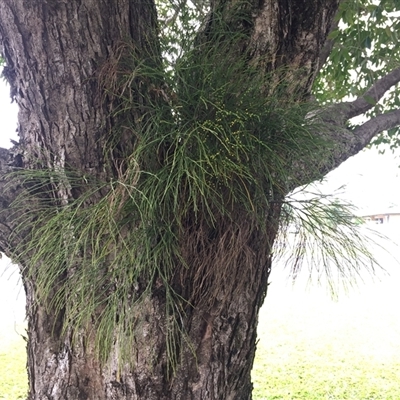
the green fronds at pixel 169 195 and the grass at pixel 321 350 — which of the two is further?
the grass at pixel 321 350

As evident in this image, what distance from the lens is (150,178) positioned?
0.57 m

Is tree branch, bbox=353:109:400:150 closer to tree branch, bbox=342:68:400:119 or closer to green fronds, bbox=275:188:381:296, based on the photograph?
tree branch, bbox=342:68:400:119

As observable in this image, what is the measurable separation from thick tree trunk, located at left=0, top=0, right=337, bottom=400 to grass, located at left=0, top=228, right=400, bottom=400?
3.89ft

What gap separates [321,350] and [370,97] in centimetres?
229

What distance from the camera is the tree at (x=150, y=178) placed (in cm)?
58

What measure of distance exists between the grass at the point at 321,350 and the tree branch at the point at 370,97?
34.8 inches

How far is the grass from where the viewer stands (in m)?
2.45

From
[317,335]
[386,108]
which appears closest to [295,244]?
[386,108]

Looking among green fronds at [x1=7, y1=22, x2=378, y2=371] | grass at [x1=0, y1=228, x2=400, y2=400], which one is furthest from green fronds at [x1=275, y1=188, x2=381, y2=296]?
grass at [x1=0, y1=228, x2=400, y2=400]

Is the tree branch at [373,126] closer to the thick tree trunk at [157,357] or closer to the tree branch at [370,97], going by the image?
the tree branch at [370,97]

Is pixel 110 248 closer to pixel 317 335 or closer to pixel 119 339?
pixel 119 339

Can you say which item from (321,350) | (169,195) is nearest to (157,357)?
(169,195)

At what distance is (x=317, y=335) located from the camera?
10.6 ft

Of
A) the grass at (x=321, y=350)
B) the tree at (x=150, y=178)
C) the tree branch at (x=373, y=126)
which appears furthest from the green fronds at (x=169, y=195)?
the grass at (x=321, y=350)
